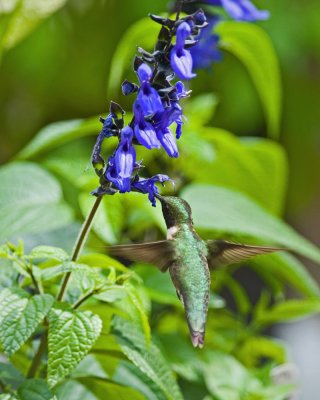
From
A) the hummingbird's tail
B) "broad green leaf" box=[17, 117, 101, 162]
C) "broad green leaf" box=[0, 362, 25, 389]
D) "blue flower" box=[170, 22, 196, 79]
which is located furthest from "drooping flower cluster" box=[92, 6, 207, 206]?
"broad green leaf" box=[17, 117, 101, 162]

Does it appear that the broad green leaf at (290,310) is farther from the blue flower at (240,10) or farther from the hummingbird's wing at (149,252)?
the hummingbird's wing at (149,252)

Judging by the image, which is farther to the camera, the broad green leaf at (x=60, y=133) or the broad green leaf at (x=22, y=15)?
the broad green leaf at (x=22, y=15)

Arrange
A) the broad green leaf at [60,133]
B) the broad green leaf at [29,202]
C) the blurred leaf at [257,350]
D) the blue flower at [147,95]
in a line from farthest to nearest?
the blurred leaf at [257,350]
the broad green leaf at [60,133]
the broad green leaf at [29,202]
the blue flower at [147,95]

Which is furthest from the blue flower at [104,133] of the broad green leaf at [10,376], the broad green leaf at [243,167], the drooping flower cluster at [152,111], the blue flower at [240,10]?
the broad green leaf at [243,167]

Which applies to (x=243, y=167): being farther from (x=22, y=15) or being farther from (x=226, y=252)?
(x=226, y=252)

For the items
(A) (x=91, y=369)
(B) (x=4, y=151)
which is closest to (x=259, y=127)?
(B) (x=4, y=151)

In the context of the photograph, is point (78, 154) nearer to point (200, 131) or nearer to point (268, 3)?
point (200, 131)
